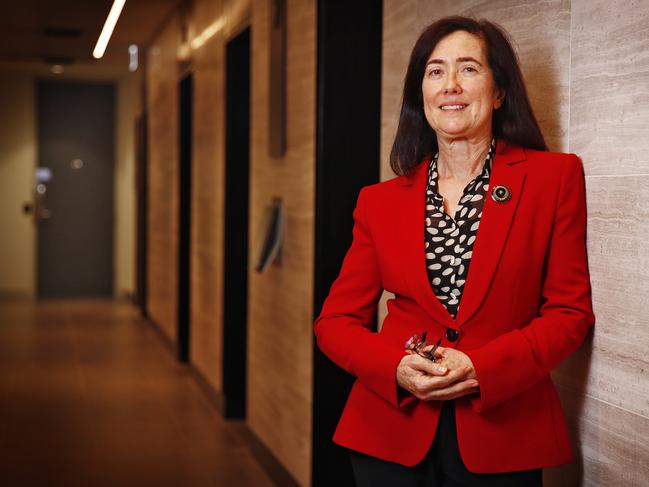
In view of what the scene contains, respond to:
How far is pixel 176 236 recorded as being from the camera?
25.8 ft

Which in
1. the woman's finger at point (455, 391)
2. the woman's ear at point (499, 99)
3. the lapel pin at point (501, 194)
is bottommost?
the woman's finger at point (455, 391)

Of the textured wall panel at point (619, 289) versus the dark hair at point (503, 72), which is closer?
the textured wall panel at point (619, 289)

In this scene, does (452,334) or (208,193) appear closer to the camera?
(452,334)

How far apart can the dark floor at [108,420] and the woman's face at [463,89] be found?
2864 millimetres

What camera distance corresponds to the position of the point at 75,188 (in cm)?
1313

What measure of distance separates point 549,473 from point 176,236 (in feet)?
19.7

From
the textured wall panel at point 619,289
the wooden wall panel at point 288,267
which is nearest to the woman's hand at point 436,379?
the textured wall panel at point 619,289

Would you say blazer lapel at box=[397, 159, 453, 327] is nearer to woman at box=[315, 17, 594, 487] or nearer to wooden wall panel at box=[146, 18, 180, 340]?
woman at box=[315, 17, 594, 487]

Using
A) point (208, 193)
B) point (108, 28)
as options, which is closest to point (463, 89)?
point (208, 193)

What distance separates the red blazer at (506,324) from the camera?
5.98 feet

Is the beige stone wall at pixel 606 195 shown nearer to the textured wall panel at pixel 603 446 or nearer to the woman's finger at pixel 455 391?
the textured wall panel at pixel 603 446

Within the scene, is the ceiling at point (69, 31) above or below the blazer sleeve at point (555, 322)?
above

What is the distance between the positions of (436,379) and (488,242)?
306 millimetres

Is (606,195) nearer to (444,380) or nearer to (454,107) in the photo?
(454,107)
